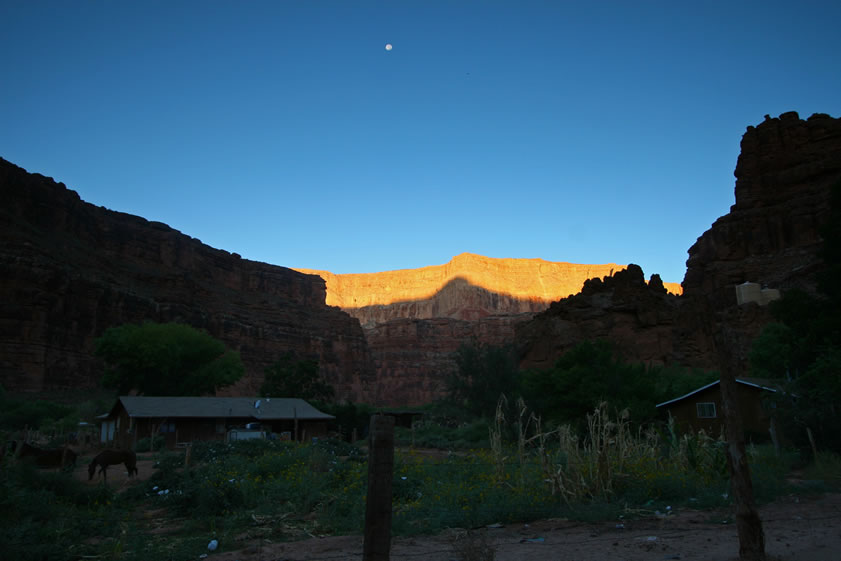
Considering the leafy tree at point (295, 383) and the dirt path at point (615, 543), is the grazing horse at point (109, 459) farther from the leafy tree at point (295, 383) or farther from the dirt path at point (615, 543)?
the leafy tree at point (295, 383)

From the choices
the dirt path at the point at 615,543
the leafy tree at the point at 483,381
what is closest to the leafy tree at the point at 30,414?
the leafy tree at the point at 483,381

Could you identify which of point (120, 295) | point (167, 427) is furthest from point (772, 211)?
point (120, 295)

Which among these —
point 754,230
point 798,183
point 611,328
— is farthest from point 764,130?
point 611,328

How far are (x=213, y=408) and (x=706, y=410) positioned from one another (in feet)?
85.8

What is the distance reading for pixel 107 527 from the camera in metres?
9.81

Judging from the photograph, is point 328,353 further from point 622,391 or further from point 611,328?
point 622,391

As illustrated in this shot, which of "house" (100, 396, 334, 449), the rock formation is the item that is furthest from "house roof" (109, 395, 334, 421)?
the rock formation

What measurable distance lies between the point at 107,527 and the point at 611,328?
152ft

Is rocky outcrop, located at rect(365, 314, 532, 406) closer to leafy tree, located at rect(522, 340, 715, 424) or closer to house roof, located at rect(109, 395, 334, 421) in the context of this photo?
house roof, located at rect(109, 395, 334, 421)

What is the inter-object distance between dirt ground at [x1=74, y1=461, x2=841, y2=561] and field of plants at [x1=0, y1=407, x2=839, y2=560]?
0.44 meters

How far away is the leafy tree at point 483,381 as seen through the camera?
38.4 metres

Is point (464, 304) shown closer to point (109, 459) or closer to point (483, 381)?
point (483, 381)

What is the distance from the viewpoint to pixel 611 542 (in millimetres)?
7859

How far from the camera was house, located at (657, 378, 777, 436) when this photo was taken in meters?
23.9
